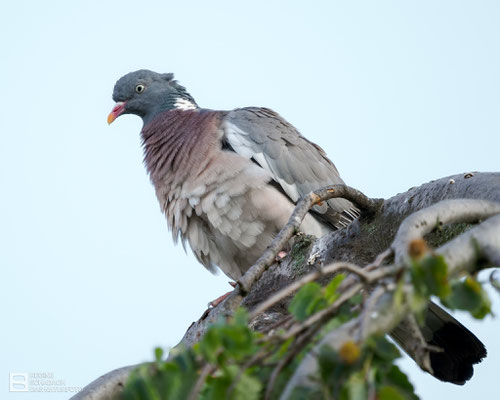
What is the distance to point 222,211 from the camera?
19.0 ft

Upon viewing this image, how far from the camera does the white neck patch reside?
23.0 feet

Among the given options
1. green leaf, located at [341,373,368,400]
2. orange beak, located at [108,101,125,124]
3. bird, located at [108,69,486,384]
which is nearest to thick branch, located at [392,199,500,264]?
green leaf, located at [341,373,368,400]

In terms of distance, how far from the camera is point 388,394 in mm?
1410

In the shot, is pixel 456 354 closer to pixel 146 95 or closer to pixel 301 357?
pixel 301 357

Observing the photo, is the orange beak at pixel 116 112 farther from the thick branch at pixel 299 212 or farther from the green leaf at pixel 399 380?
the green leaf at pixel 399 380

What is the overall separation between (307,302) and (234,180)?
4018mm

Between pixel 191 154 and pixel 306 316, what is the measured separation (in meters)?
4.37

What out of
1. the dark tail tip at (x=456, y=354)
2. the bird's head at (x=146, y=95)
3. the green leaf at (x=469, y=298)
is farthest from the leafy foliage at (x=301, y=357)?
the bird's head at (x=146, y=95)

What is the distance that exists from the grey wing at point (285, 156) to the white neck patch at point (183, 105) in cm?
71

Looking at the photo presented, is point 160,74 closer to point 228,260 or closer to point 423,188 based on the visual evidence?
point 228,260

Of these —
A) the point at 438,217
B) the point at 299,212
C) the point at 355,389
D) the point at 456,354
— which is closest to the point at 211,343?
the point at 355,389

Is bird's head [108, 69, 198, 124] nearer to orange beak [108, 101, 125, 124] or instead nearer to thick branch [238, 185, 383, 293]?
orange beak [108, 101, 125, 124]

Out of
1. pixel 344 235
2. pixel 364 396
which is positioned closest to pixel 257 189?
pixel 344 235

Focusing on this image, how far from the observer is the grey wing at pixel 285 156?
19.6ft
